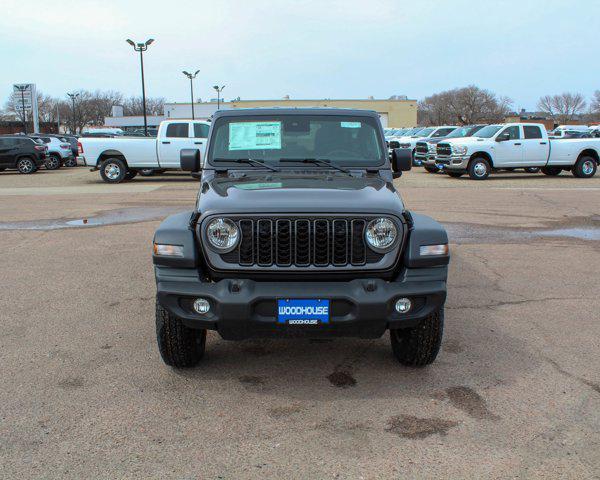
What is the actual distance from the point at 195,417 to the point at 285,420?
559 millimetres

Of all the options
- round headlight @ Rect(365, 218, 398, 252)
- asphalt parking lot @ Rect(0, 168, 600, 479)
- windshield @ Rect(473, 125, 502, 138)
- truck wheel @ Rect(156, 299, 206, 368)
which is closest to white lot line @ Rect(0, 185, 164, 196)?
asphalt parking lot @ Rect(0, 168, 600, 479)

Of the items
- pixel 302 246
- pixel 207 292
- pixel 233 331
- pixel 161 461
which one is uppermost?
pixel 302 246

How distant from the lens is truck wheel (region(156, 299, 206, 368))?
3.94 meters

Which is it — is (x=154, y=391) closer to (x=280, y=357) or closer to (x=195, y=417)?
(x=195, y=417)

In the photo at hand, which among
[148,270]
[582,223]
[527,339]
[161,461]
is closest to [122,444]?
[161,461]

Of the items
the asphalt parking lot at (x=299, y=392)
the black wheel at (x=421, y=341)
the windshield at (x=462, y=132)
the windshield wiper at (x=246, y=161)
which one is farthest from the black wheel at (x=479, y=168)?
the black wheel at (x=421, y=341)

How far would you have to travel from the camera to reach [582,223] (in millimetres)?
10953

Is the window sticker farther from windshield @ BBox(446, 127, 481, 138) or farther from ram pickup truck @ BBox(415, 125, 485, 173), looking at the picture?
windshield @ BBox(446, 127, 481, 138)

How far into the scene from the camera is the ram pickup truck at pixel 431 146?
22.2 meters

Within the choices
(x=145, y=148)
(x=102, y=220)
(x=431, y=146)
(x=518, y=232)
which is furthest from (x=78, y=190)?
(x=431, y=146)

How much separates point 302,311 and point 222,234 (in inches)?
28.8

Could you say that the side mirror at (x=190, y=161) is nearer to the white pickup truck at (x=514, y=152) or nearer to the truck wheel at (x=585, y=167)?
the white pickup truck at (x=514, y=152)

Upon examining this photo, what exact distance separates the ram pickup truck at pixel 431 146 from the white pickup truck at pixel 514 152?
47.8 inches

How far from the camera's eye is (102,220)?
36.8 feet
